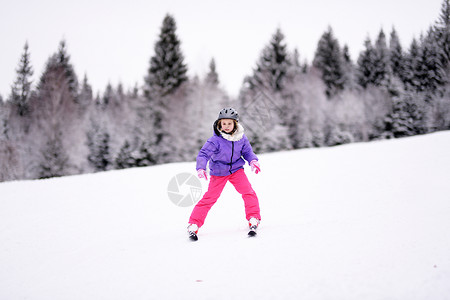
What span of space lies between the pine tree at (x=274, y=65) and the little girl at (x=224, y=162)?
27.0m

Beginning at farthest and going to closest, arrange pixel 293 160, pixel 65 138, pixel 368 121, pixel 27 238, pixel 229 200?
1. pixel 368 121
2. pixel 65 138
3. pixel 293 160
4. pixel 229 200
5. pixel 27 238

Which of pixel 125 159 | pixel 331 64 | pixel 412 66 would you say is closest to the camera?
pixel 125 159

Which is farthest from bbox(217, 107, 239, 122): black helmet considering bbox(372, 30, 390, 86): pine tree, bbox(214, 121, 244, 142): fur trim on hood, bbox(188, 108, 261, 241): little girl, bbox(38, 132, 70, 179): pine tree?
bbox(372, 30, 390, 86): pine tree

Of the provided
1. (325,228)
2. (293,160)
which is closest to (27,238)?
(325,228)

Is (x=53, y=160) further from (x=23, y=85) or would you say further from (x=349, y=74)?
(x=349, y=74)

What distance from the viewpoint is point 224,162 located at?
3.25 meters

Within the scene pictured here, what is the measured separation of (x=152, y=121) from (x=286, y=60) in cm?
1698

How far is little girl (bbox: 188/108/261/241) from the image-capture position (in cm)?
314

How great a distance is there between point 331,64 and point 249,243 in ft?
122

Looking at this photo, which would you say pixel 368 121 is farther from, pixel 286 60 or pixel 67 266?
pixel 67 266

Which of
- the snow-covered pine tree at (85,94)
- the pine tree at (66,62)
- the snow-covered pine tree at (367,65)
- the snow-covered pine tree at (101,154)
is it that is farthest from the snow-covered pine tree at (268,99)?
the snow-covered pine tree at (85,94)

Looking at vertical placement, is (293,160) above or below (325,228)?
above

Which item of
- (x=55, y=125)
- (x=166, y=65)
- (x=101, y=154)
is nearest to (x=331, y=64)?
(x=166, y=65)

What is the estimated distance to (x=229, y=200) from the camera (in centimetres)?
467
